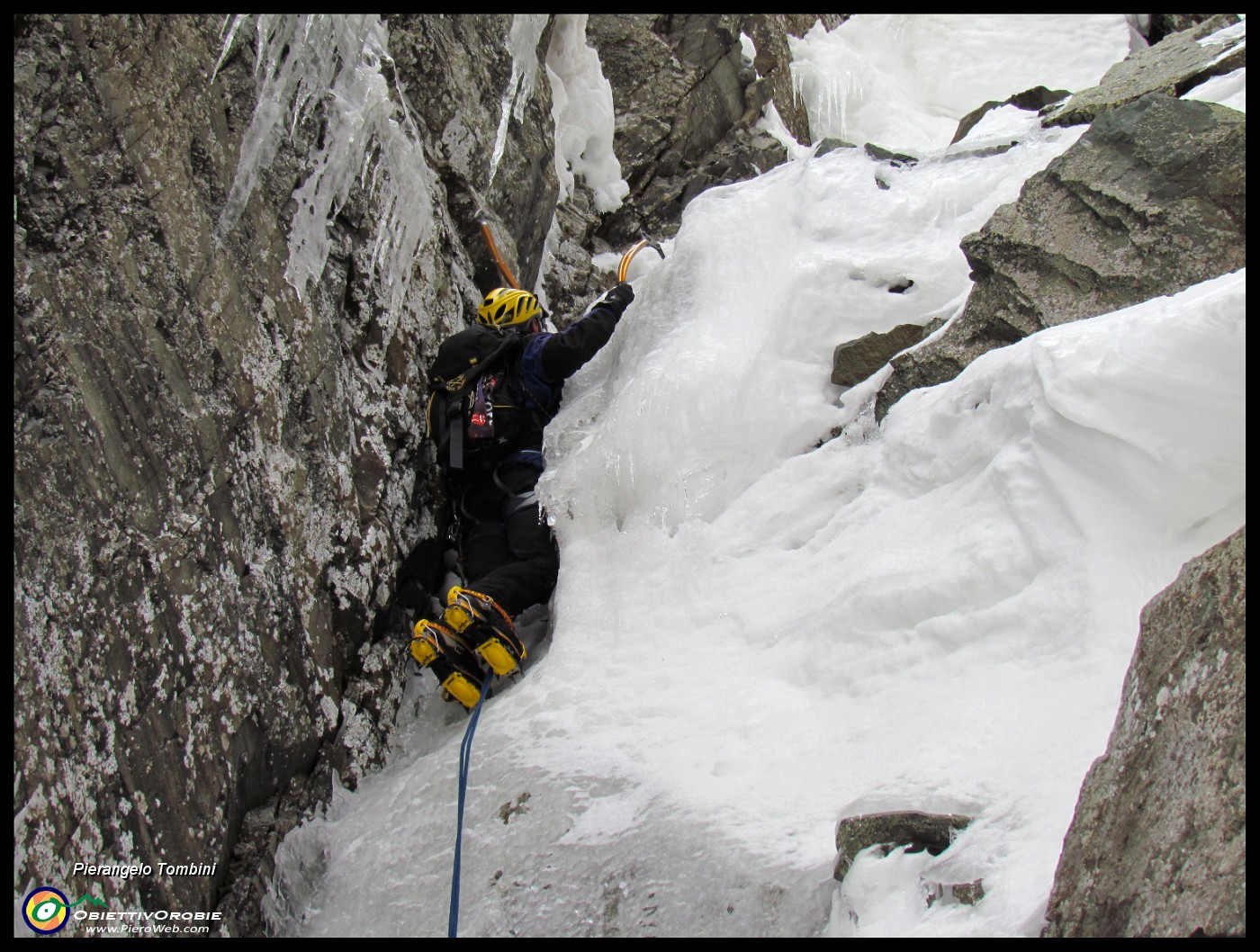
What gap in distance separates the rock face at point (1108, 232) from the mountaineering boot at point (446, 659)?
2065 mm

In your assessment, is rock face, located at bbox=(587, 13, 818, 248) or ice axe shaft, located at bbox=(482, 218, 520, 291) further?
rock face, located at bbox=(587, 13, 818, 248)

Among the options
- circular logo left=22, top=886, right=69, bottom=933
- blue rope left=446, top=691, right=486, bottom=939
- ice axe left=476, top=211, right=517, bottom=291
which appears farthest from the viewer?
ice axe left=476, top=211, right=517, bottom=291

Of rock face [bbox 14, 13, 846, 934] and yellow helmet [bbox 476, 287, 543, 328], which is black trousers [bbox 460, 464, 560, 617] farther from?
yellow helmet [bbox 476, 287, 543, 328]

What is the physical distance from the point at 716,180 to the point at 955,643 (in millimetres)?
5455

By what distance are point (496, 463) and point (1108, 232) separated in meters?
2.97

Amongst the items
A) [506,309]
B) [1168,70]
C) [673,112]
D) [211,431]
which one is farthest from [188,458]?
[1168,70]

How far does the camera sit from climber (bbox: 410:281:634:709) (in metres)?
3.78

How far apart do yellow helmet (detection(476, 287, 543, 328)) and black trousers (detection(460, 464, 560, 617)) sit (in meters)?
0.86

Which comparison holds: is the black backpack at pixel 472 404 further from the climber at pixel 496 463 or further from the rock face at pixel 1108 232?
the rock face at pixel 1108 232

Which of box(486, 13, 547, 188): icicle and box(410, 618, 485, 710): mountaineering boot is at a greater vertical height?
box(486, 13, 547, 188): icicle

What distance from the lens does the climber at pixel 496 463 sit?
149 inches

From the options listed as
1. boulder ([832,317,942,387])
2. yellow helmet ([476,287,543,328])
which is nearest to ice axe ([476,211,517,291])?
yellow helmet ([476,287,543,328])

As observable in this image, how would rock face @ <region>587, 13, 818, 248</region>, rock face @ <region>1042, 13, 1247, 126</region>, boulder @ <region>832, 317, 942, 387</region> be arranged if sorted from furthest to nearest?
rock face @ <region>587, 13, 818, 248</region>, rock face @ <region>1042, 13, 1247, 126</region>, boulder @ <region>832, 317, 942, 387</region>

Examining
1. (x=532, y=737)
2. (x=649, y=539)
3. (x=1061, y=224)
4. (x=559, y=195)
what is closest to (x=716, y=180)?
(x=559, y=195)
